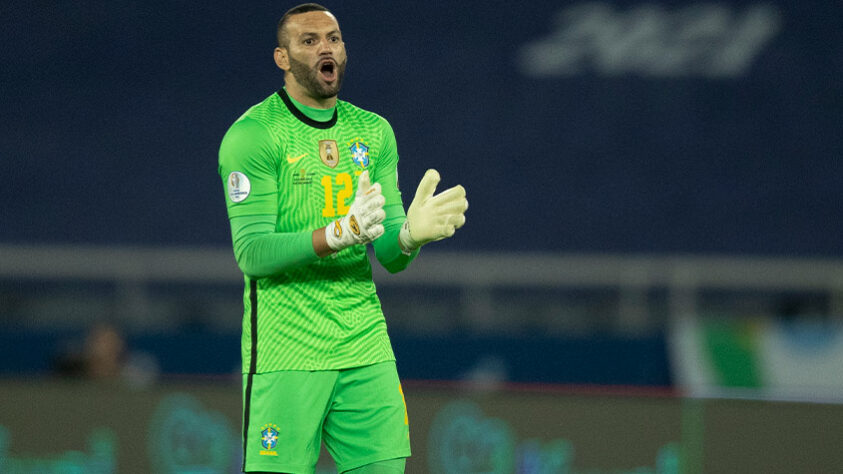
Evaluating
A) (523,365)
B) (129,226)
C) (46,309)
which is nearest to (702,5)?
(523,365)

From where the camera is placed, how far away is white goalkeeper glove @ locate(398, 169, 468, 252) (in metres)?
2.70

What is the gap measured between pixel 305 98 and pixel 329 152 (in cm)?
16

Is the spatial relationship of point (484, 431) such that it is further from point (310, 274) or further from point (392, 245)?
point (310, 274)

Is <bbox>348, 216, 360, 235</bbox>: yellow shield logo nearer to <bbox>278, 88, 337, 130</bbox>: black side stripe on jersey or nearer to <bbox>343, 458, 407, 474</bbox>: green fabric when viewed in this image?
<bbox>278, 88, 337, 130</bbox>: black side stripe on jersey

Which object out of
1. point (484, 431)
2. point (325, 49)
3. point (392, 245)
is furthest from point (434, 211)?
point (484, 431)

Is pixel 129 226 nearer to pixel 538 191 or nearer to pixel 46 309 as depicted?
pixel 46 309

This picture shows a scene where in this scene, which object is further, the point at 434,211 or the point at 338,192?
the point at 338,192

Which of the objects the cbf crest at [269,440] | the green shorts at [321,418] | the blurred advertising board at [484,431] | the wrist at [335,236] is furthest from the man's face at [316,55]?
the blurred advertising board at [484,431]

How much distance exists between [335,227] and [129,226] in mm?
7364

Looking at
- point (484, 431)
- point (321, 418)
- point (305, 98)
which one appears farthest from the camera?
point (484, 431)

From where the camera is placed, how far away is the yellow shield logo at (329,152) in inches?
113

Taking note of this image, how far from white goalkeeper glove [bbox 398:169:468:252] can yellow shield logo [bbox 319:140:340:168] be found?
26 centimetres

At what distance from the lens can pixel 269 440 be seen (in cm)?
279

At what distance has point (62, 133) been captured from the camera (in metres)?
9.80
